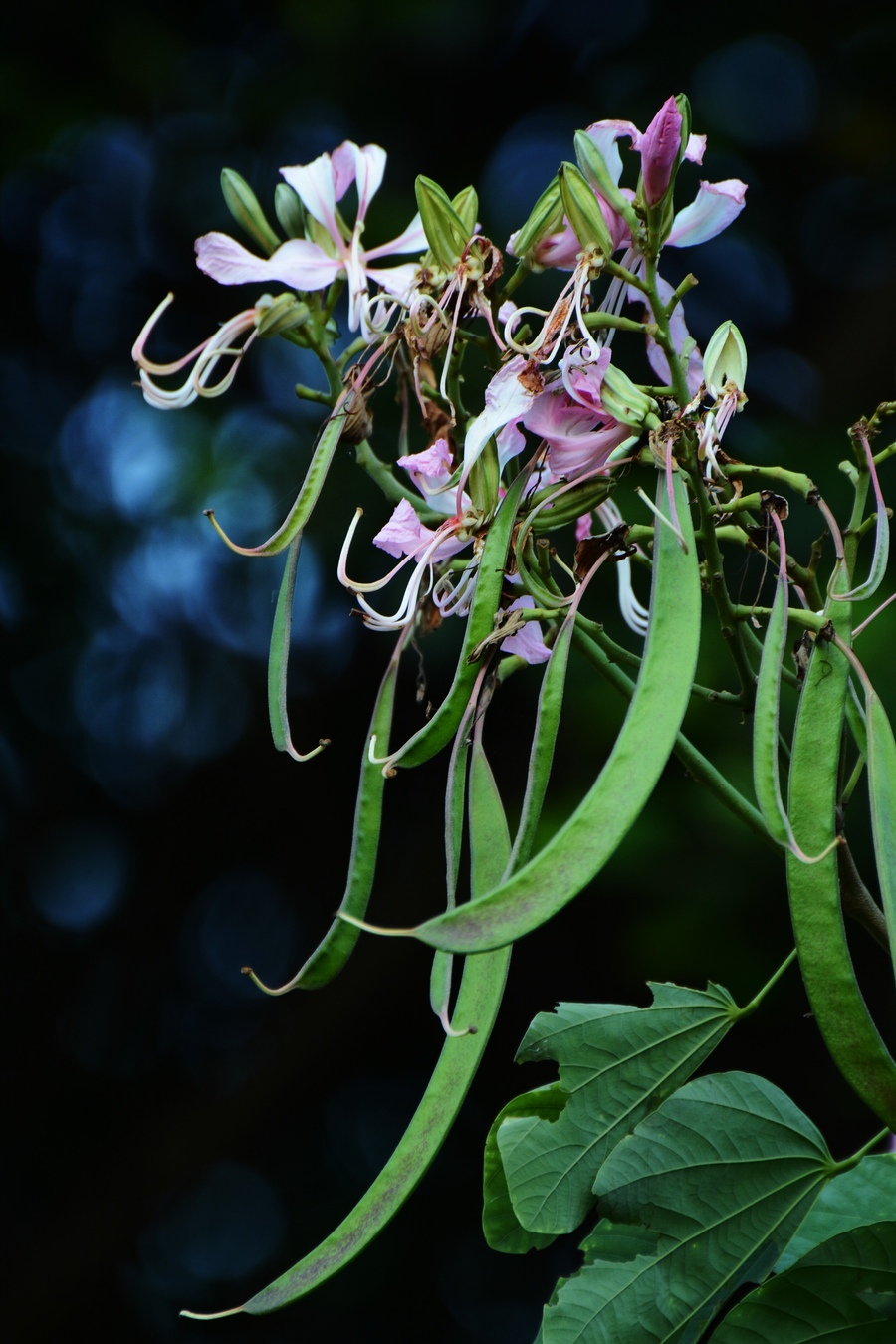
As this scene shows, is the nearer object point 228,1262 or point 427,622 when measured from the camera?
point 427,622

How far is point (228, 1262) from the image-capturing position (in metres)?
2.72

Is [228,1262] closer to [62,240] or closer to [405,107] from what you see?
[62,240]

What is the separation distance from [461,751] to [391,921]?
1.70 m

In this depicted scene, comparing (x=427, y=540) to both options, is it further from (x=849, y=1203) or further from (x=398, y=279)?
(x=849, y=1203)

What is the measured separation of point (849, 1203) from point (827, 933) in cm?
21

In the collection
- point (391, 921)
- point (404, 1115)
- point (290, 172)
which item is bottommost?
point (404, 1115)

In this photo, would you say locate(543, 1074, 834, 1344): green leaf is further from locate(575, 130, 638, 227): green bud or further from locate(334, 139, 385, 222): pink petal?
locate(334, 139, 385, 222): pink petal

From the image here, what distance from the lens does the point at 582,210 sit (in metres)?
0.51

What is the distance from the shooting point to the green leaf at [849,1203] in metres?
0.54

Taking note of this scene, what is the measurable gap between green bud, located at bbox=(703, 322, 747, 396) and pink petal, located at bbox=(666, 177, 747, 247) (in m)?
0.08

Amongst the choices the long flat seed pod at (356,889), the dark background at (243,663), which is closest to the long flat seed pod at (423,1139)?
the long flat seed pod at (356,889)

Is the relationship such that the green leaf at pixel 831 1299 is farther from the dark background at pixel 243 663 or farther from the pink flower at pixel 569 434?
the dark background at pixel 243 663

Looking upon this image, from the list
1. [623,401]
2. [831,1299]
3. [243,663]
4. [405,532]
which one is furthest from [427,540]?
[243,663]

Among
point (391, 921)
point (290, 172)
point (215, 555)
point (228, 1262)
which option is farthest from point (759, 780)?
point (228, 1262)
